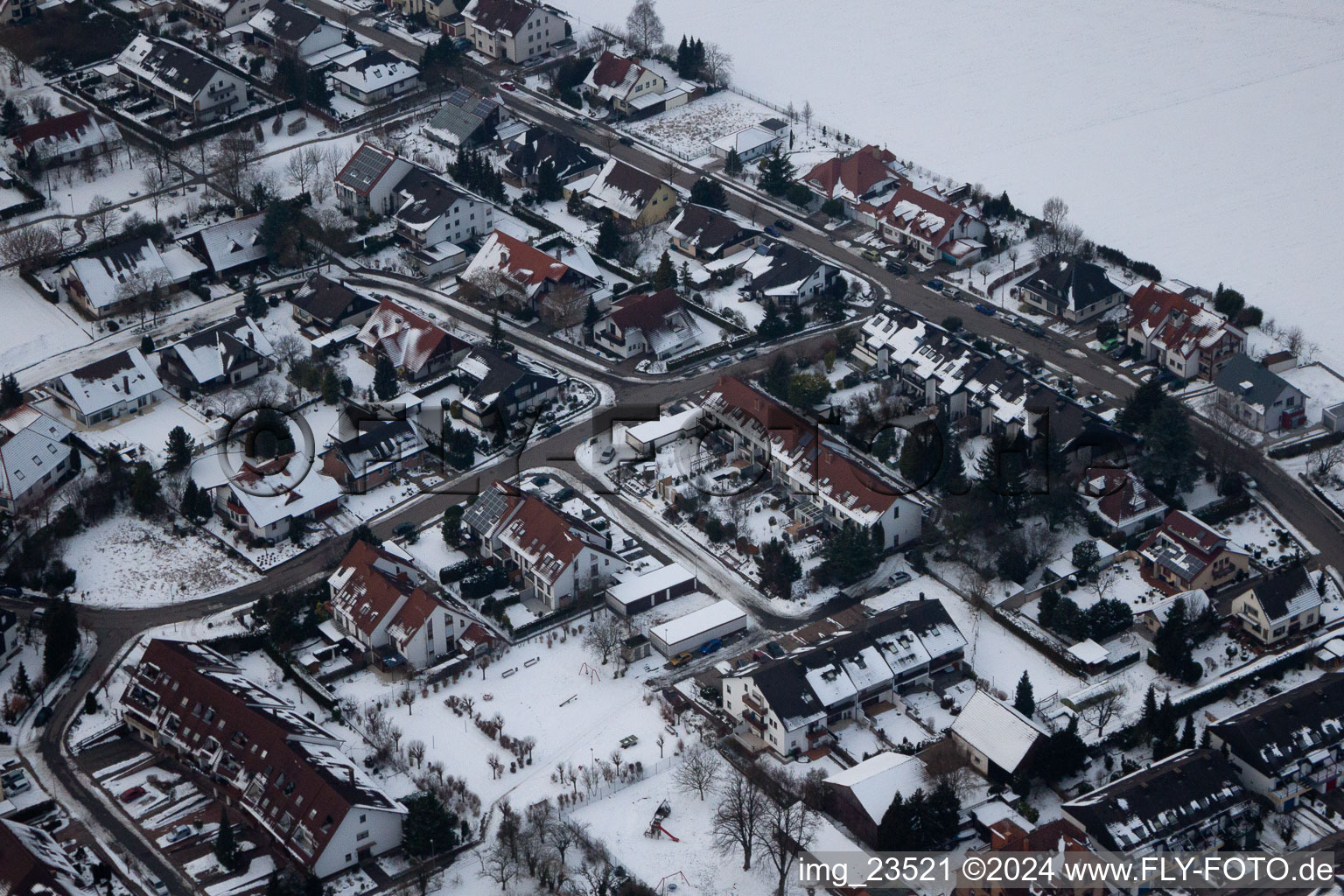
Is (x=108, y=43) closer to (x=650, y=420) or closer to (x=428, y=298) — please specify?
(x=428, y=298)

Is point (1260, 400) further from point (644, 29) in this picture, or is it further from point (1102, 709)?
point (644, 29)

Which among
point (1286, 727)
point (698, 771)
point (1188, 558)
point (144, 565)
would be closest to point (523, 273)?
point (144, 565)

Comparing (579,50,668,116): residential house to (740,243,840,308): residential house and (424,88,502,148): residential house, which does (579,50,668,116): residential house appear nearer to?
(424,88,502,148): residential house

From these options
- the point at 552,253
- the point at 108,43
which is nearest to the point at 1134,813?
the point at 552,253

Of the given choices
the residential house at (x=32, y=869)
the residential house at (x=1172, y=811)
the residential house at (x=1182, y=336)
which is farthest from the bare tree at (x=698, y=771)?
the residential house at (x=1182, y=336)

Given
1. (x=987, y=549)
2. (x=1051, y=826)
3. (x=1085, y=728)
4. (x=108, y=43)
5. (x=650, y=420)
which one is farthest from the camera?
(x=108, y=43)

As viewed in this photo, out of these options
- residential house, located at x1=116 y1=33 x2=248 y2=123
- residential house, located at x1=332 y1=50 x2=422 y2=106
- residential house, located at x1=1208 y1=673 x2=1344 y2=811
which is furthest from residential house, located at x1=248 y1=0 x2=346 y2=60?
residential house, located at x1=1208 y1=673 x2=1344 y2=811
